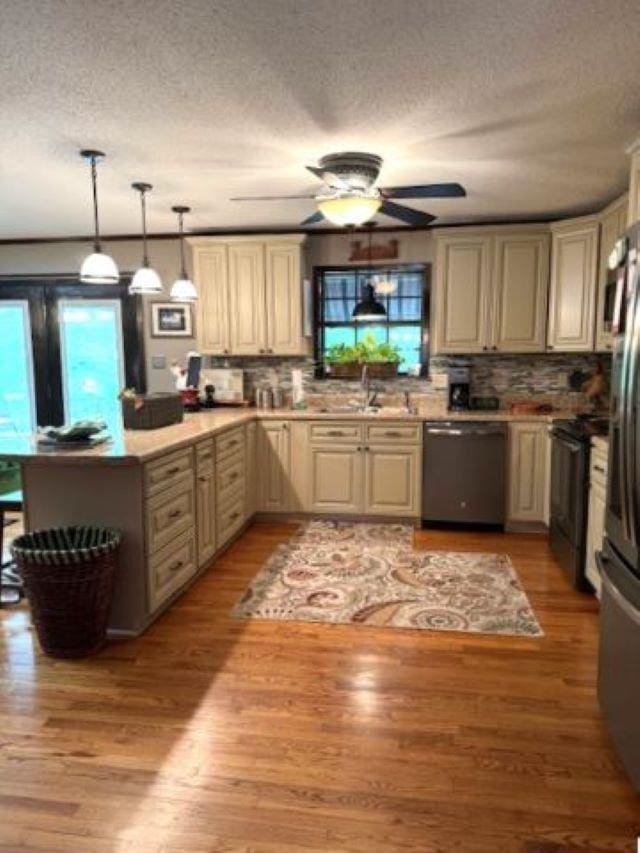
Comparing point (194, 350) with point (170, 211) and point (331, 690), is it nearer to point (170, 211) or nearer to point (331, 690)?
point (170, 211)

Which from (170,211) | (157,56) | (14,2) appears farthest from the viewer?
(170,211)

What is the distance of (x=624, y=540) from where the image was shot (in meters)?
1.96

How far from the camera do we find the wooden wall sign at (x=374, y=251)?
196 inches

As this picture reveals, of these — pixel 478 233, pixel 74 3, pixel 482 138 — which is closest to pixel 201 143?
pixel 74 3

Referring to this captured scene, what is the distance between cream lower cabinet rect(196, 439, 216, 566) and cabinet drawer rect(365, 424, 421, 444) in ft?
4.60

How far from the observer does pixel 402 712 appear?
7.43ft

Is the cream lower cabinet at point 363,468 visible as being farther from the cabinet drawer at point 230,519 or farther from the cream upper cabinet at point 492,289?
the cream upper cabinet at point 492,289

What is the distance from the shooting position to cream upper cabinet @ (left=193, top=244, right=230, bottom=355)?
193 inches

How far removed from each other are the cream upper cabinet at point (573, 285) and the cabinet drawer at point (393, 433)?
1261mm

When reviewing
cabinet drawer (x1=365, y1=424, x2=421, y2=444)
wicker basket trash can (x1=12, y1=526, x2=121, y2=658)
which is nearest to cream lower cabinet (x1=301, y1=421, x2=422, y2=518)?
cabinet drawer (x1=365, y1=424, x2=421, y2=444)

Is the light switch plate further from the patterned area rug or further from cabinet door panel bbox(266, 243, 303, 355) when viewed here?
the patterned area rug

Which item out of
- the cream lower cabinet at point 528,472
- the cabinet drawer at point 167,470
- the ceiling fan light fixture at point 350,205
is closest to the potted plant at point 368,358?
the cream lower cabinet at point 528,472

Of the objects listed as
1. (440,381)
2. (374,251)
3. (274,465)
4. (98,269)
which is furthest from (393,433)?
(98,269)

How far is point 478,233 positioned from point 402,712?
361 cm
